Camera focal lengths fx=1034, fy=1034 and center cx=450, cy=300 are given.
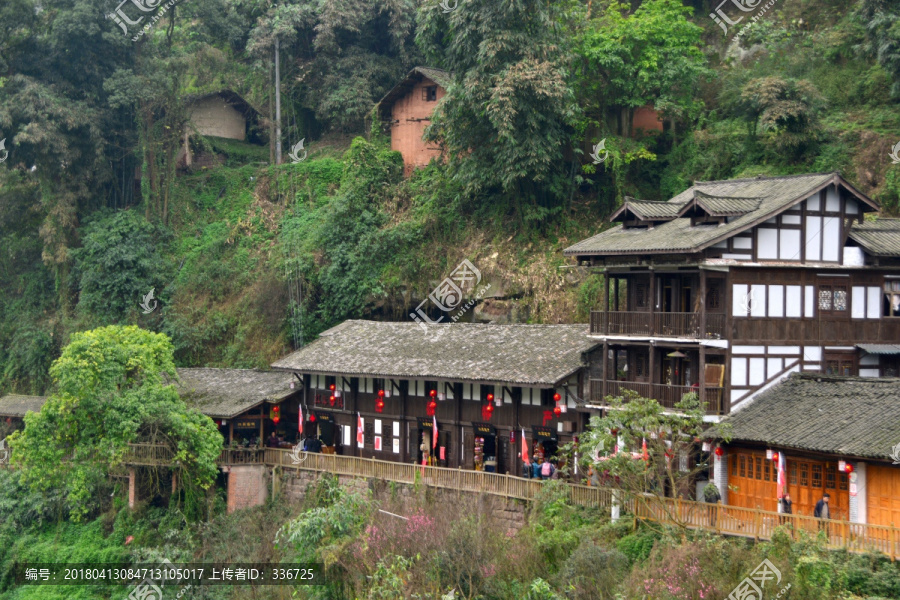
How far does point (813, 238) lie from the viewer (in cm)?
2897

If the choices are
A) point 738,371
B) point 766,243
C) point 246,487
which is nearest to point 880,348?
point 766,243

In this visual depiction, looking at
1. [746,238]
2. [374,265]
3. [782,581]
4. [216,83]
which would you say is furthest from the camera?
[216,83]

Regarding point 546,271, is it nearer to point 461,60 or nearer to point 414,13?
point 461,60

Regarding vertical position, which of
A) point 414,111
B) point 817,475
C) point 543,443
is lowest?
point 543,443

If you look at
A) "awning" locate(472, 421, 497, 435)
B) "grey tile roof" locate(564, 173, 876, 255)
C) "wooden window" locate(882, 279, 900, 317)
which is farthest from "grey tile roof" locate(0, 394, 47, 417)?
"wooden window" locate(882, 279, 900, 317)

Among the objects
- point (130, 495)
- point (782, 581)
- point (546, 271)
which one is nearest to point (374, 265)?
point (546, 271)

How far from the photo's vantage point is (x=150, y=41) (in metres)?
56.3

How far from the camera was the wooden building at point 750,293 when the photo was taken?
27656 mm

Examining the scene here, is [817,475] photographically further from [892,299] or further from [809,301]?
[892,299]

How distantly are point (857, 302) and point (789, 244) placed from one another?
294 centimetres

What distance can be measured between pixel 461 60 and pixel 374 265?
10.0 metres

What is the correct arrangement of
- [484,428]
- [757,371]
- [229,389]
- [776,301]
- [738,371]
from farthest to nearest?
[229,389] → [484,428] → [776,301] → [757,371] → [738,371]

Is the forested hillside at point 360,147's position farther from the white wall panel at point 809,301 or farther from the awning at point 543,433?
the white wall panel at point 809,301

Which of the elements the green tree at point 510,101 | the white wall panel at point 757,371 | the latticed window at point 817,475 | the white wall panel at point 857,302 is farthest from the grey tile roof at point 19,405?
the white wall panel at point 857,302
